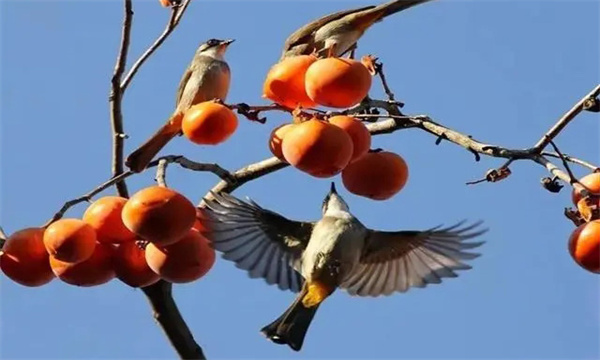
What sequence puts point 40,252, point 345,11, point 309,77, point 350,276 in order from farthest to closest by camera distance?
point 350,276, point 345,11, point 40,252, point 309,77

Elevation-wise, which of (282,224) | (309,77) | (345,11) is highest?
(345,11)

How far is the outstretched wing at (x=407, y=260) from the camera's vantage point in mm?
4793

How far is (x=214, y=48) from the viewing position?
6184mm

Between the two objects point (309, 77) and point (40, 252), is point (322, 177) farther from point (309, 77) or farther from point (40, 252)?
point (40, 252)

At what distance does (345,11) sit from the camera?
4.82m

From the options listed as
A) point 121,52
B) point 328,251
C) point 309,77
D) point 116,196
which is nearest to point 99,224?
point 116,196

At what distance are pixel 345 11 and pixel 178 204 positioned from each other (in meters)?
1.50

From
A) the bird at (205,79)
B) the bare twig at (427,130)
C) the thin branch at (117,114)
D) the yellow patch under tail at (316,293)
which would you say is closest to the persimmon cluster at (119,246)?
the thin branch at (117,114)

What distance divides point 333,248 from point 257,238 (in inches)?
14.2

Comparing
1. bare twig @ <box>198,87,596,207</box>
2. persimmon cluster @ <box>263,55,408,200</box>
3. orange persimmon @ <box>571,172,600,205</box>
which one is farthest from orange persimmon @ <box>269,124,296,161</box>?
orange persimmon @ <box>571,172,600,205</box>

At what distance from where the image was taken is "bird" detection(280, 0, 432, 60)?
464 centimetres

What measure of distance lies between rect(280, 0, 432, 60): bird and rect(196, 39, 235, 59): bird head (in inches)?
51.4

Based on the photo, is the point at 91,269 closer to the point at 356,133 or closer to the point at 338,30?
the point at 356,133

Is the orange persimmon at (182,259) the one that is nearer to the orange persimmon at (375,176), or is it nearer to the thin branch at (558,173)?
the orange persimmon at (375,176)
